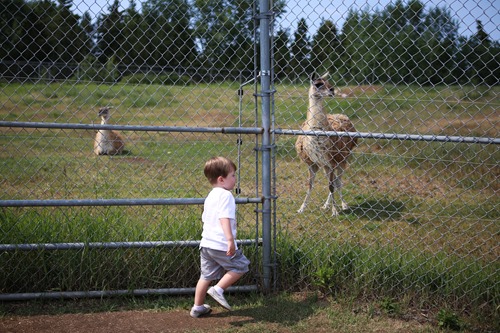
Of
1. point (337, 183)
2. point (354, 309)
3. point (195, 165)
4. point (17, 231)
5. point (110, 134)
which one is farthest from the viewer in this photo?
point (110, 134)

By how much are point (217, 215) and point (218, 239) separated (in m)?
0.18

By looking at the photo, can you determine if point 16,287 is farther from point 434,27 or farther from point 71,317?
point 434,27

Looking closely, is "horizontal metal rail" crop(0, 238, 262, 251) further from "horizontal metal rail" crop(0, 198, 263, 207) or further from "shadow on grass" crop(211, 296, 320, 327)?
"shadow on grass" crop(211, 296, 320, 327)

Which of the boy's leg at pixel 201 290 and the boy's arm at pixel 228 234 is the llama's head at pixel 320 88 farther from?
the boy's leg at pixel 201 290

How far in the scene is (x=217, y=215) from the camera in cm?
355

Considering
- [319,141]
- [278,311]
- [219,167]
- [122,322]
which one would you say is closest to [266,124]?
[219,167]

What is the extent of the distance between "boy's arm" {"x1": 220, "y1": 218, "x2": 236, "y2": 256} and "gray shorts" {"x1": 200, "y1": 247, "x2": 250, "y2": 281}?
143 mm

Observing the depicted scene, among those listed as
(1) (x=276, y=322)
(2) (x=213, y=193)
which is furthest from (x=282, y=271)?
(2) (x=213, y=193)

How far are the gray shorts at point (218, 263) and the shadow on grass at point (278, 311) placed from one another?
1.19 feet

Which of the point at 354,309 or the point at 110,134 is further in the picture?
the point at 110,134

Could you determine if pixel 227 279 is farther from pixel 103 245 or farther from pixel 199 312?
pixel 103 245

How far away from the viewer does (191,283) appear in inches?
163

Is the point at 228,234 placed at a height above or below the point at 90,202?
below

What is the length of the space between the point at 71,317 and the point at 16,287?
645mm
